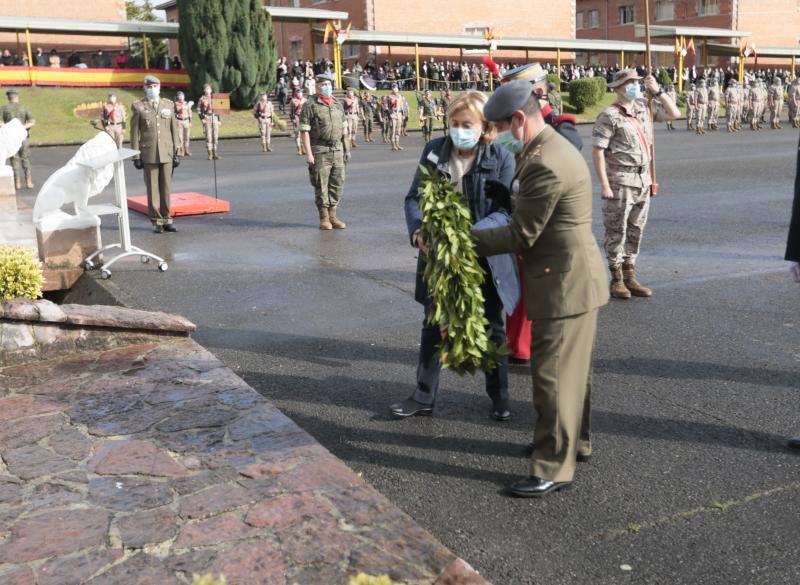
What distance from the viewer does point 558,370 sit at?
13.3 ft

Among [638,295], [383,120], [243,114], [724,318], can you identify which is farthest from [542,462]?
[243,114]

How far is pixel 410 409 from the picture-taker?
5141 millimetres

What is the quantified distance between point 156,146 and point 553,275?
892cm

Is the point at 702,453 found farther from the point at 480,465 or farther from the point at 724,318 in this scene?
the point at 724,318

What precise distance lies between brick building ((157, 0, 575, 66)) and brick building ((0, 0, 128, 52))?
9.45m

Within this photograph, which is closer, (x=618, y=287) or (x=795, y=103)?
(x=618, y=287)

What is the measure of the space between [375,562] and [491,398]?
6.42 feet

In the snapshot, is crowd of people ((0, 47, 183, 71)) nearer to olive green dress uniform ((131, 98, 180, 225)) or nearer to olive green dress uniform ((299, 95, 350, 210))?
olive green dress uniform ((131, 98, 180, 225))

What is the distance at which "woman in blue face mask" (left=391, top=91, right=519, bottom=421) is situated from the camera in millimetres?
4777

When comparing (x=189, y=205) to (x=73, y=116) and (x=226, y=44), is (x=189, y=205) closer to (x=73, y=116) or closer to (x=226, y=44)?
(x=73, y=116)

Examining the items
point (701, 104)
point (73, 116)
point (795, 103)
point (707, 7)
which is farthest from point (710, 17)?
point (73, 116)

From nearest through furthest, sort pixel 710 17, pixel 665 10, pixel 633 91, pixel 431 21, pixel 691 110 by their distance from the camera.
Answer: pixel 633 91
pixel 691 110
pixel 431 21
pixel 710 17
pixel 665 10

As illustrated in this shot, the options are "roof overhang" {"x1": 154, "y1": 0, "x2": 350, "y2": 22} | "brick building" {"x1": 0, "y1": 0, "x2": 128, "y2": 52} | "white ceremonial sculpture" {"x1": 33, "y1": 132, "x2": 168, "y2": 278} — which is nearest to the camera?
"white ceremonial sculpture" {"x1": 33, "y1": 132, "x2": 168, "y2": 278}

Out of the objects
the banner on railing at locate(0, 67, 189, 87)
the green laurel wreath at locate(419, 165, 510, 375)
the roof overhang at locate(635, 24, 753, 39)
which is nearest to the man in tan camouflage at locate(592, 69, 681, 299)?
the green laurel wreath at locate(419, 165, 510, 375)
